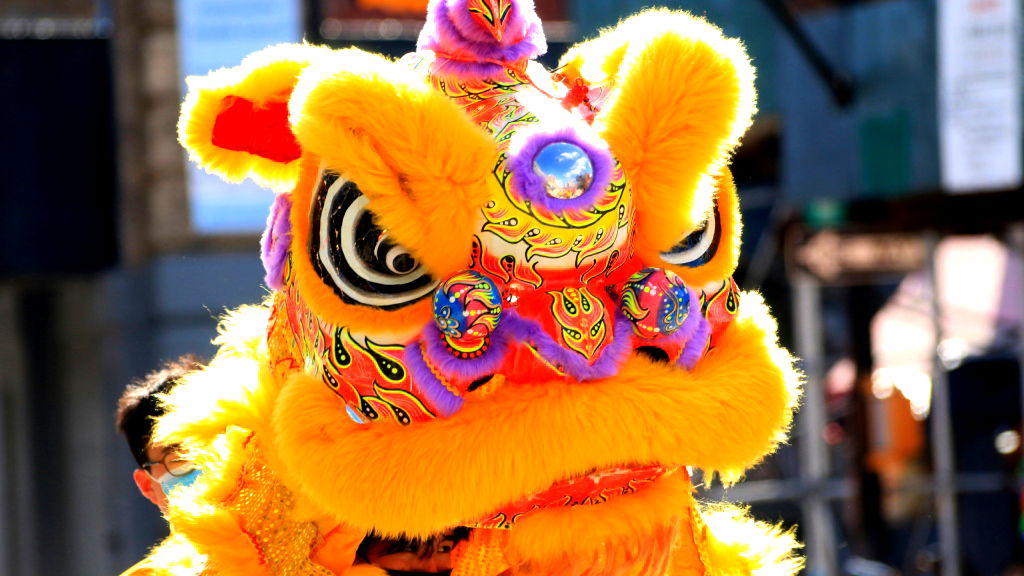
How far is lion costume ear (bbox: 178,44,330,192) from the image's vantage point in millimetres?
2156

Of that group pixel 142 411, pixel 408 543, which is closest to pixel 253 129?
pixel 408 543

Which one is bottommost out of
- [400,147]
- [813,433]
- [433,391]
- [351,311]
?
[813,433]

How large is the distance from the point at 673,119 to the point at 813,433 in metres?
5.63

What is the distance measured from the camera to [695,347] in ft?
6.39

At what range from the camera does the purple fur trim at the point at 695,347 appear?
1.93 meters

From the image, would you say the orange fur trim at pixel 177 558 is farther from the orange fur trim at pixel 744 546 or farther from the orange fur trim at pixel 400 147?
the orange fur trim at pixel 744 546

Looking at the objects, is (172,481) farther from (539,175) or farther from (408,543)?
(539,175)

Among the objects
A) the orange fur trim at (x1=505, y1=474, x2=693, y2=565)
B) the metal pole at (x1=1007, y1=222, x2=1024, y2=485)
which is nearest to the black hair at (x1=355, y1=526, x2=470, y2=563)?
the orange fur trim at (x1=505, y1=474, x2=693, y2=565)

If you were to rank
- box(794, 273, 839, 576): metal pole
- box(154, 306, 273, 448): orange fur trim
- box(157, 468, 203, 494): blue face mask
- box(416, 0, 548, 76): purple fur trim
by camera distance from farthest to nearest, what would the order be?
box(794, 273, 839, 576): metal pole → box(157, 468, 203, 494): blue face mask → box(154, 306, 273, 448): orange fur trim → box(416, 0, 548, 76): purple fur trim

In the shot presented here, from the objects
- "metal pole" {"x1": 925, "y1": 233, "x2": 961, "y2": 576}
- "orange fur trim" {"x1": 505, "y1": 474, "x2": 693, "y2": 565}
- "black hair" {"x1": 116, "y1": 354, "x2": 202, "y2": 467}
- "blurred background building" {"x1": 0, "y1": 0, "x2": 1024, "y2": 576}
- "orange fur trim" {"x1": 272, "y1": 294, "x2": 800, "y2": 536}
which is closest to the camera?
"orange fur trim" {"x1": 272, "y1": 294, "x2": 800, "y2": 536}

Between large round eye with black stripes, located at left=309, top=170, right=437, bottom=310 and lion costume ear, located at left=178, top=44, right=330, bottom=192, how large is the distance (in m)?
0.34

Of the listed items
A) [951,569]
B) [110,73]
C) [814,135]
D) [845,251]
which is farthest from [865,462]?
[110,73]

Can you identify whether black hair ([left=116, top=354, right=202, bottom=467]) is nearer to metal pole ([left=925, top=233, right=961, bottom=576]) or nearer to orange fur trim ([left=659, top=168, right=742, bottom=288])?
orange fur trim ([left=659, top=168, right=742, bottom=288])

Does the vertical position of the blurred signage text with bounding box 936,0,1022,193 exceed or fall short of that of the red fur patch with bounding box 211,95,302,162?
it exceeds it
